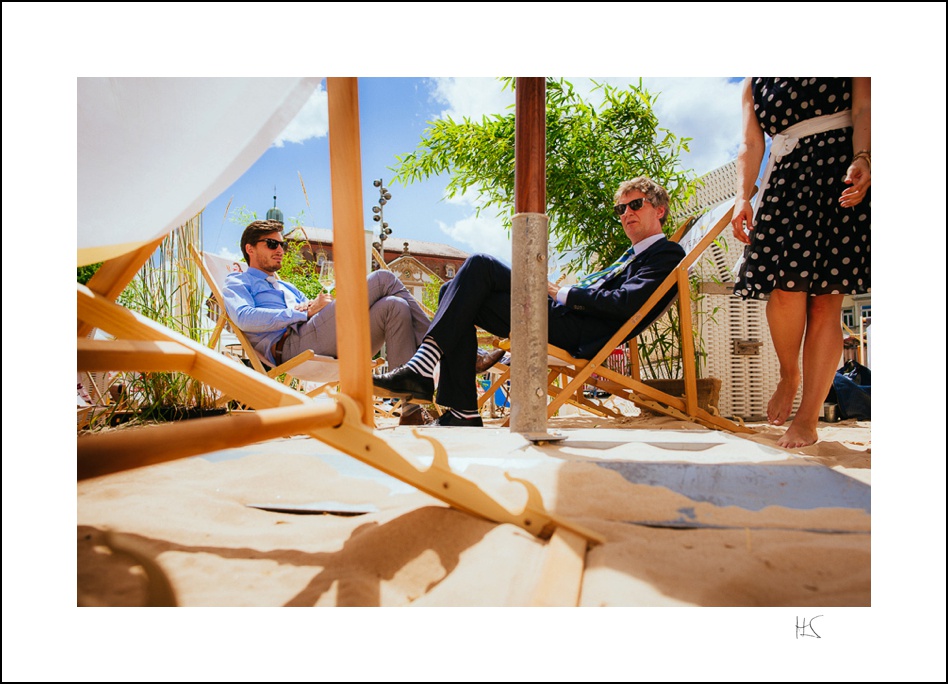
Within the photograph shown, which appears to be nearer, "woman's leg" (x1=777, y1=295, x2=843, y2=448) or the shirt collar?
"woman's leg" (x1=777, y1=295, x2=843, y2=448)

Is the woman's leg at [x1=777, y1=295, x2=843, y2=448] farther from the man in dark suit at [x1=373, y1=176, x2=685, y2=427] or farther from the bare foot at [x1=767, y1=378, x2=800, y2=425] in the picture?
the man in dark suit at [x1=373, y1=176, x2=685, y2=427]

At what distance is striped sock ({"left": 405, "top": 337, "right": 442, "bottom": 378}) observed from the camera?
198 centimetres

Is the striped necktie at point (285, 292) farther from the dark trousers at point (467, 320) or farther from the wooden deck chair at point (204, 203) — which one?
the wooden deck chair at point (204, 203)

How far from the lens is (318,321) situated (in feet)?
8.28

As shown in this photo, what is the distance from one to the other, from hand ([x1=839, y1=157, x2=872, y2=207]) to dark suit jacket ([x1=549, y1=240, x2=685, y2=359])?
1.01m

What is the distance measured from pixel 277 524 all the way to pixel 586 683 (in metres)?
0.54

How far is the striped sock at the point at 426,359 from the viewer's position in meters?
1.98

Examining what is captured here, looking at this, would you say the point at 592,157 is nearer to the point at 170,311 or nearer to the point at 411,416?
the point at 411,416

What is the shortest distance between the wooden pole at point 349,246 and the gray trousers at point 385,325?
1690mm

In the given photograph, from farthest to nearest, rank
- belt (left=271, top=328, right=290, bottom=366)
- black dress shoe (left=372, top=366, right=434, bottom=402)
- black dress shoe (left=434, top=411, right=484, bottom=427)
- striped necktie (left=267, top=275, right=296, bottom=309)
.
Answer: striped necktie (left=267, top=275, right=296, bottom=309)
belt (left=271, top=328, right=290, bottom=366)
black dress shoe (left=434, top=411, right=484, bottom=427)
black dress shoe (left=372, top=366, right=434, bottom=402)

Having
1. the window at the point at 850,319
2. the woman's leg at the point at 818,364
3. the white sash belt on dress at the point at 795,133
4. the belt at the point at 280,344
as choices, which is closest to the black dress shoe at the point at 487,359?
the belt at the point at 280,344

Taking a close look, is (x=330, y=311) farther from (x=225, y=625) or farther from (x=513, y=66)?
(x=225, y=625)

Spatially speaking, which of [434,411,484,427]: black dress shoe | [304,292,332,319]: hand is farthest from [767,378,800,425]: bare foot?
[304,292,332,319]: hand
